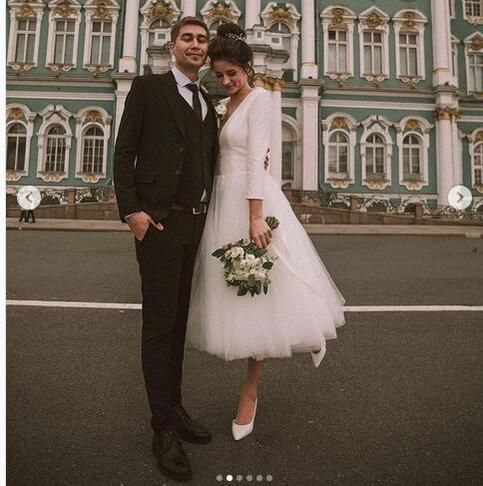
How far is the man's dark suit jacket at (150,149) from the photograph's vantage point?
2426 mm

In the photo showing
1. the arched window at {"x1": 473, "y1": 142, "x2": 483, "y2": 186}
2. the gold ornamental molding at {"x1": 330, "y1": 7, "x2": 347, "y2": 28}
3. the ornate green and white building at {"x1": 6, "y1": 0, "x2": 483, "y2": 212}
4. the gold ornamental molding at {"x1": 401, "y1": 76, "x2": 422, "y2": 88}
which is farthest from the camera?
the arched window at {"x1": 473, "y1": 142, "x2": 483, "y2": 186}

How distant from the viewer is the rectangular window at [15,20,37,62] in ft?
90.8

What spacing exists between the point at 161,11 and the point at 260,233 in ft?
94.3

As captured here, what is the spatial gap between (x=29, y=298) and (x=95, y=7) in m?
27.2

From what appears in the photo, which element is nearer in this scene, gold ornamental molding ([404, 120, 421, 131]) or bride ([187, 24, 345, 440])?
bride ([187, 24, 345, 440])

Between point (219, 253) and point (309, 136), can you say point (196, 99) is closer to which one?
point (219, 253)

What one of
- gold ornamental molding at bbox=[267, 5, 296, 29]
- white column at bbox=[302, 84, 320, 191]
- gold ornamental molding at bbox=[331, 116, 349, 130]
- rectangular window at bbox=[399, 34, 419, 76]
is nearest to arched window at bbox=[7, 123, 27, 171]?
gold ornamental molding at bbox=[267, 5, 296, 29]

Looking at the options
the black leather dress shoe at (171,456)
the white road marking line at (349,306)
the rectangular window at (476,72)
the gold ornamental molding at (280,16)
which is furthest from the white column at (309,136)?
the black leather dress shoe at (171,456)

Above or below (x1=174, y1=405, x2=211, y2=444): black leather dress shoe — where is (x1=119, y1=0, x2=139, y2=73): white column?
above

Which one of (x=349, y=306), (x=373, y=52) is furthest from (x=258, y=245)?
(x=373, y=52)

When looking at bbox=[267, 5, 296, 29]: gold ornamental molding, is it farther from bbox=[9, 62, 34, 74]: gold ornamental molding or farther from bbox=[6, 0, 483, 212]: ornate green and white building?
bbox=[9, 62, 34, 74]: gold ornamental molding

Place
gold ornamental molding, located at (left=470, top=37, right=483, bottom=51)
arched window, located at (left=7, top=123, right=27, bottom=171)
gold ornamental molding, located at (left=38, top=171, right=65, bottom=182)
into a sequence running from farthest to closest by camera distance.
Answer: gold ornamental molding, located at (left=470, top=37, right=483, bottom=51)
arched window, located at (left=7, top=123, right=27, bottom=171)
gold ornamental molding, located at (left=38, top=171, right=65, bottom=182)

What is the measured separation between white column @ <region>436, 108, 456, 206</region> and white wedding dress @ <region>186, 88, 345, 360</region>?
89.0 ft

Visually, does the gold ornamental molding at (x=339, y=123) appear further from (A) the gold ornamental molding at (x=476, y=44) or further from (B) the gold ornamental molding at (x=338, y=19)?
(A) the gold ornamental molding at (x=476, y=44)
